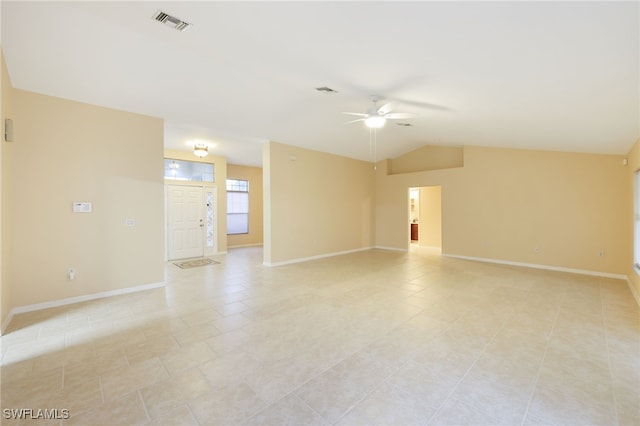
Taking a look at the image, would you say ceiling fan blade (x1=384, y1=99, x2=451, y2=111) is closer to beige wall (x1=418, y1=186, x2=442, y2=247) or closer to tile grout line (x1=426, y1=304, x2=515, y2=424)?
tile grout line (x1=426, y1=304, x2=515, y2=424)

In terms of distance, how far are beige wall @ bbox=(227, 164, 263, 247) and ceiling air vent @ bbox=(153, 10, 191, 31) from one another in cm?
670

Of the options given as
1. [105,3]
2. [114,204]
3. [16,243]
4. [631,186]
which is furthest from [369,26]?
[631,186]

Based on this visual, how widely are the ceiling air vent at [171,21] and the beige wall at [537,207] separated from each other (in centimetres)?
700

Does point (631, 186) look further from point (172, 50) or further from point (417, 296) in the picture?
point (172, 50)

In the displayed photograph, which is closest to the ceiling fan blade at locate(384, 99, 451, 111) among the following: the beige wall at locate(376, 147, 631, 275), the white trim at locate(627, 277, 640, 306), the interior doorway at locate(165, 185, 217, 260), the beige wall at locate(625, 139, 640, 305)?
the beige wall at locate(625, 139, 640, 305)

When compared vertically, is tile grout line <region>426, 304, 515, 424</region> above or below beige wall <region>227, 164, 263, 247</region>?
below

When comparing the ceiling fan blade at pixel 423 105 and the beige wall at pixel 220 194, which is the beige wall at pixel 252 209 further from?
the ceiling fan blade at pixel 423 105

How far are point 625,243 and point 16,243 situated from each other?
983 centimetres

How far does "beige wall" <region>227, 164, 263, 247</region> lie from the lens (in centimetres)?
930

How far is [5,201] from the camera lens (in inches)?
122

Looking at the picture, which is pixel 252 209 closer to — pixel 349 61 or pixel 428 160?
pixel 428 160

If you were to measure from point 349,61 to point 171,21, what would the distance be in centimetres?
177

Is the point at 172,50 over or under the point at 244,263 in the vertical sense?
over

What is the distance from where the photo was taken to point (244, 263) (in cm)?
673
